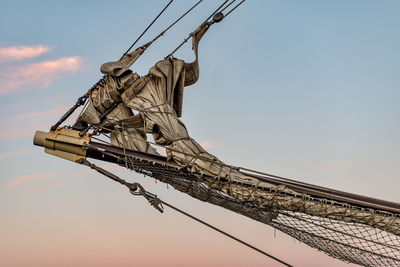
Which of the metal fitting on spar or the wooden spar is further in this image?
the metal fitting on spar

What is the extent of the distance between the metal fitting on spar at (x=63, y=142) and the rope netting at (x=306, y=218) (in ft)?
1.62

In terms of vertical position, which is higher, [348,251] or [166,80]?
[166,80]

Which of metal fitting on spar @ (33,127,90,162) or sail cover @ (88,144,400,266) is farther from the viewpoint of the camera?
metal fitting on spar @ (33,127,90,162)

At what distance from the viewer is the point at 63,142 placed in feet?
26.2

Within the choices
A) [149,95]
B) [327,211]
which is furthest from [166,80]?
[327,211]

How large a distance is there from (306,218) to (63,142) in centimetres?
303

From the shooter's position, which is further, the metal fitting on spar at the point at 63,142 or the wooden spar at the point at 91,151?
the metal fitting on spar at the point at 63,142

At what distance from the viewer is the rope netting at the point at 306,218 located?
7203 millimetres

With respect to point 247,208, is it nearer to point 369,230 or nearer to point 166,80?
point 369,230

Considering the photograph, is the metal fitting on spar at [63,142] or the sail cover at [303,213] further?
the metal fitting on spar at [63,142]

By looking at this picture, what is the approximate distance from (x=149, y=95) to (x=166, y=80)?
28cm

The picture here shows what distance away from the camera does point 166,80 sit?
8211mm

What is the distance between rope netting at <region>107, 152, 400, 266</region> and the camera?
7.20m

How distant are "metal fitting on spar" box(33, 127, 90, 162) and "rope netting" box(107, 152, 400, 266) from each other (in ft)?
1.62
